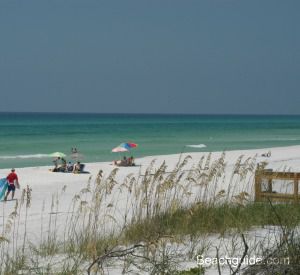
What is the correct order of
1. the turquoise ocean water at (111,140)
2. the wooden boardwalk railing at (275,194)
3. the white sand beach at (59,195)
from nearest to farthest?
1. the white sand beach at (59,195)
2. the wooden boardwalk railing at (275,194)
3. the turquoise ocean water at (111,140)

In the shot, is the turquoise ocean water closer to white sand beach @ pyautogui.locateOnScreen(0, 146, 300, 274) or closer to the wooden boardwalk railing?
white sand beach @ pyautogui.locateOnScreen(0, 146, 300, 274)

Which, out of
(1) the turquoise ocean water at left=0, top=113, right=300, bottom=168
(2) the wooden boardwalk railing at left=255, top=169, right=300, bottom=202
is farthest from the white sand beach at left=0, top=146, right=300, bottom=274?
(1) the turquoise ocean water at left=0, top=113, right=300, bottom=168

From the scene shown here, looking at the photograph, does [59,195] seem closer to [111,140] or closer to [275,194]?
[275,194]

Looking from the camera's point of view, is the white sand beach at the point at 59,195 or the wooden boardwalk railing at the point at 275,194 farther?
the wooden boardwalk railing at the point at 275,194

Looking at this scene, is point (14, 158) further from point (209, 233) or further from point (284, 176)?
point (209, 233)

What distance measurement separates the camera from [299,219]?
6.73m

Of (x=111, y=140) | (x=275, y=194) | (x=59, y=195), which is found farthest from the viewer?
(x=111, y=140)

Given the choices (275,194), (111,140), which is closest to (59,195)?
(275,194)

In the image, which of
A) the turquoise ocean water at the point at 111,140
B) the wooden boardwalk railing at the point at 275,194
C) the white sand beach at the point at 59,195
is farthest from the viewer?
the turquoise ocean water at the point at 111,140

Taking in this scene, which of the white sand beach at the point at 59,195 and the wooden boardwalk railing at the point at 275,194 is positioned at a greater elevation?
the wooden boardwalk railing at the point at 275,194

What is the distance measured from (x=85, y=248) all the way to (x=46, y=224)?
12.5ft

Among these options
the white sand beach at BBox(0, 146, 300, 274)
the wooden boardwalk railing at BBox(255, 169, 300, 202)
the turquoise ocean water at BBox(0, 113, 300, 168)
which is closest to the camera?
the white sand beach at BBox(0, 146, 300, 274)

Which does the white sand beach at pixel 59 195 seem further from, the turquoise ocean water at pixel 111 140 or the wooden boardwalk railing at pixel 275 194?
the turquoise ocean water at pixel 111 140

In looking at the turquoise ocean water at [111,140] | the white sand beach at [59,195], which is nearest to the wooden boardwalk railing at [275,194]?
the white sand beach at [59,195]
